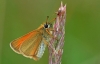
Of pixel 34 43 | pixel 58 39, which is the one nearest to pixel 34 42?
pixel 34 43

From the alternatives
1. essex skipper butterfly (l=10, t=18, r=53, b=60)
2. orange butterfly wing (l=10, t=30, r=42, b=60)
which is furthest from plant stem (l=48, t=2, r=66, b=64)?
orange butterfly wing (l=10, t=30, r=42, b=60)

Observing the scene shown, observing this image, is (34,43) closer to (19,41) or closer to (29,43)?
(29,43)

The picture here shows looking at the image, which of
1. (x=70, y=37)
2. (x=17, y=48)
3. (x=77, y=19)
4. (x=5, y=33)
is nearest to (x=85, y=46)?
(x=70, y=37)

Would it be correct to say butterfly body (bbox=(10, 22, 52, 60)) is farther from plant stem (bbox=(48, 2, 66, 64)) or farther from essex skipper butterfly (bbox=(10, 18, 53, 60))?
plant stem (bbox=(48, 2, 66, 64))

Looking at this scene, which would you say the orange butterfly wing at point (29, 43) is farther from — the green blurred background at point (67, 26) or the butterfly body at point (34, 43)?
the green blurred background at point (67, 26)

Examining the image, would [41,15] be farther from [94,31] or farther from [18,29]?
[94,31]

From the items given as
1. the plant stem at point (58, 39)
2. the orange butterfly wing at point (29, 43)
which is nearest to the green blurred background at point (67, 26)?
the orange butterfly wing at point (29, 43)
